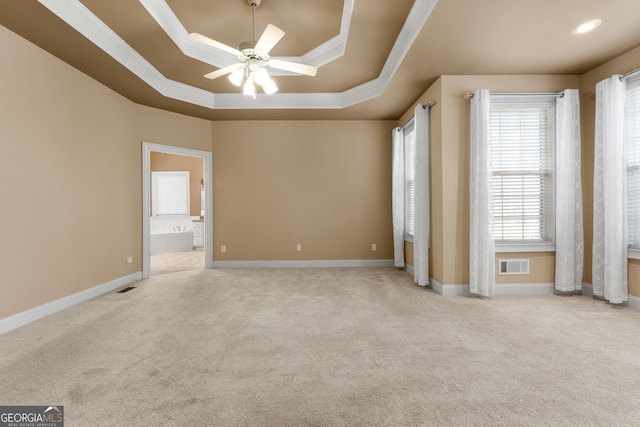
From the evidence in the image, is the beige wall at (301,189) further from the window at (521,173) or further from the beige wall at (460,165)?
the window at (521,173)

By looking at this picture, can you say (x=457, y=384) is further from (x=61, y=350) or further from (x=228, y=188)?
(x=228, y=188)

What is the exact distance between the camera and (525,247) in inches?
147

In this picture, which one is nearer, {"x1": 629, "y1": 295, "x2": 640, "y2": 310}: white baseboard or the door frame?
{"x1": 629, "y1": 295, "x2": 640, "y2": 310}: white baseboard

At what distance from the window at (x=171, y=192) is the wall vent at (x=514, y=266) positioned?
27.2ft

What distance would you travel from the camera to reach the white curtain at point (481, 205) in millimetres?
3553

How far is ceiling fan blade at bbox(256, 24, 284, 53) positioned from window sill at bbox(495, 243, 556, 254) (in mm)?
3530

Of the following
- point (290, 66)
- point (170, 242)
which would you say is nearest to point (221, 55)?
point (290, 66)

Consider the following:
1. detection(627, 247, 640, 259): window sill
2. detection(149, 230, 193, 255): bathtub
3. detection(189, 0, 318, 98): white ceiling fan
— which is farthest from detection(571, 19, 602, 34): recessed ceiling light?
detection(149, 230, 193, 255): bathtub

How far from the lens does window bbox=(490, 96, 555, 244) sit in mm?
3809

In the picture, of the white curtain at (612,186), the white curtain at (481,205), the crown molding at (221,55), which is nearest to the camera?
the crown molding at (221,55)

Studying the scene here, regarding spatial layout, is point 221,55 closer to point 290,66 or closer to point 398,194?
point 290,66

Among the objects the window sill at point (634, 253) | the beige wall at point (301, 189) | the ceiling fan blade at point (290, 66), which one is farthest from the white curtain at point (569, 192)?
the ceiling fan blade at point (290, 66)

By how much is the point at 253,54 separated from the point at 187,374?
285cm

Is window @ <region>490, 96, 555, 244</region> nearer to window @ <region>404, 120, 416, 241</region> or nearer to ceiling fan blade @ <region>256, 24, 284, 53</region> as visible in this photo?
window @ <region>404, 120, 416, 241</region>
